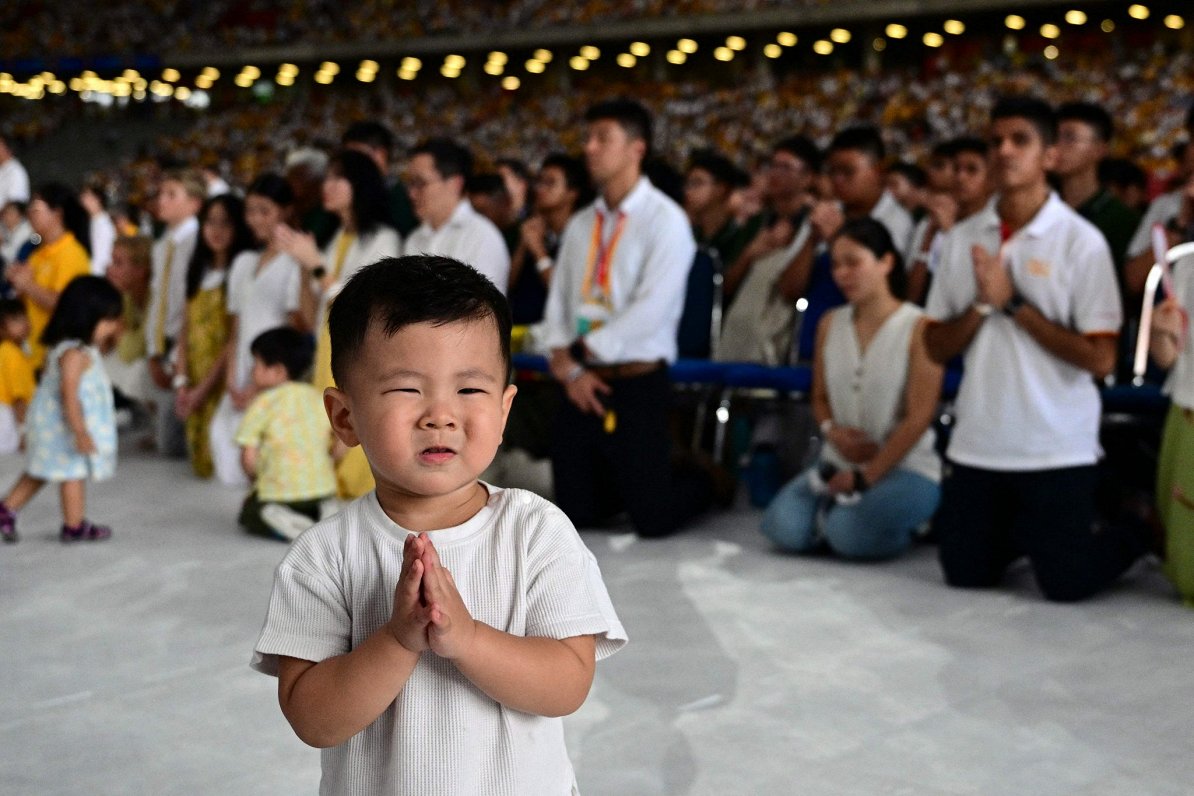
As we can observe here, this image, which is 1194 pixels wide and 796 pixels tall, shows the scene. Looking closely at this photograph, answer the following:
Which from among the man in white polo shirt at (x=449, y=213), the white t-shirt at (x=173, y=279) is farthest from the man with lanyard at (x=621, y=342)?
the white t-shirt at (x=173, y=279)

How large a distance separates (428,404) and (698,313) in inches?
197

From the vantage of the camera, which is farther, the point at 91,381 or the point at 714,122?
the point at 714,122

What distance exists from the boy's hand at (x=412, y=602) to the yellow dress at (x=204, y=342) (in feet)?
18.5

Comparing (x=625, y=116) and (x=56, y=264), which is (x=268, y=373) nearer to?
(x=625, y=116)

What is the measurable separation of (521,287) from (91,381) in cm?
238

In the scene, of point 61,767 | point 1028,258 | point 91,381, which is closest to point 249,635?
point 61,767

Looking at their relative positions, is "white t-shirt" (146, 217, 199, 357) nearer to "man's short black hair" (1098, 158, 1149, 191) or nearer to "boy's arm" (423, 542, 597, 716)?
"man's short black hair" (1098, 158, 1149, 191)

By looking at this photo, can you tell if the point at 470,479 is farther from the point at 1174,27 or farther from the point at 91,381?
the point at 1174,27

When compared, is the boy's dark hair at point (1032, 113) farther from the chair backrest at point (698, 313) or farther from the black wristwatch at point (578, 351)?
the chair backrest at point (698, 313)

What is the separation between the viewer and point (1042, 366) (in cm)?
411

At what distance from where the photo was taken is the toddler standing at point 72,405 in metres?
4.81

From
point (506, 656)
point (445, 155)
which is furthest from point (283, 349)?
point (506, 656)

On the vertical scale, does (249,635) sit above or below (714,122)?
below

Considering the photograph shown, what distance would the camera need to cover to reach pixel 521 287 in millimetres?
6648
